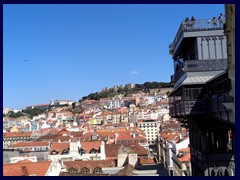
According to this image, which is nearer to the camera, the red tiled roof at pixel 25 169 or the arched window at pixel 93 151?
the red tiled roof at pixel 25 169

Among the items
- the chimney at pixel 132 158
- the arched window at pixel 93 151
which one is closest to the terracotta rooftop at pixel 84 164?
the chimney at pixel 132 158

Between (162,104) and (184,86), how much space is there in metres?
86.5

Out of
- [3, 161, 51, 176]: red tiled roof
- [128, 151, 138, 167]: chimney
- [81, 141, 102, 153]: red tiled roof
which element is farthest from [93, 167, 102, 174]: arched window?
[3, 161, 51, 176]: red tiled roof

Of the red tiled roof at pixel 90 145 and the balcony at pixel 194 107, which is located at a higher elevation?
the balcony at pixel 194 107

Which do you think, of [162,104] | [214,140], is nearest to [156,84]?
[162,104]

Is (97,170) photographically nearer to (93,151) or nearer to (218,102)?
(93,151)

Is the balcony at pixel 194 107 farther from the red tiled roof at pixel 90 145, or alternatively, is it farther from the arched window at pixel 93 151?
the arched window at pixel 93 151

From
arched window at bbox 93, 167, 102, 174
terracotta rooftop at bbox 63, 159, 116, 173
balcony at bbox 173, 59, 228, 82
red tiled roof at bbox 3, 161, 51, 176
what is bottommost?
arched window at bbox 93, 167, 102, 174

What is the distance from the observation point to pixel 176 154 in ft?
73.3

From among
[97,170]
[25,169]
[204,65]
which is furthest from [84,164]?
[204,65]

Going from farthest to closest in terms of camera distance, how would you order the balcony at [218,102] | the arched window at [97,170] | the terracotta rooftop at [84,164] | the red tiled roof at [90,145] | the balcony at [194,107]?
the red tiled roof at [90,145] → the terracotta rooftop at [84,164] → the arched window at [97,170] → the balcony at [194,107] → the balcony at [218,102]

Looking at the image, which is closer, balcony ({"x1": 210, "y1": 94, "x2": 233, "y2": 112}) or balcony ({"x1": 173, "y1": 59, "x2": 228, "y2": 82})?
balcony ({"x1": 210, "y1": 94, "x2": 233, "y2": 112})

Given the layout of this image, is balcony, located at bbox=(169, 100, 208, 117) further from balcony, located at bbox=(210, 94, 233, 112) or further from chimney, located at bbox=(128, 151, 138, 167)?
chimney, located at bbox=(128, 151, 138, 167)
